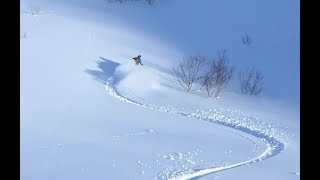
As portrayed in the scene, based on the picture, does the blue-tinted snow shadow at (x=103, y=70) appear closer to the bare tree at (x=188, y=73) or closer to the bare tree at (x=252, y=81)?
the bare tree at (x=188, y=73)

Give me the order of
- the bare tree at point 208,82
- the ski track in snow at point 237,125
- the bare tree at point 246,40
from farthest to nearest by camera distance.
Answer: the bare tree at point 246,40 < the bare tree at point 208,82 < the ski track in snow at point 237,125

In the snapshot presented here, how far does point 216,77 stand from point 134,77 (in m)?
0.68

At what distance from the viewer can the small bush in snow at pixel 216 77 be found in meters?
3.16

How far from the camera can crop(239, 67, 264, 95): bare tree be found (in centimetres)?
318

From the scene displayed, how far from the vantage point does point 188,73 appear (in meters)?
3.16

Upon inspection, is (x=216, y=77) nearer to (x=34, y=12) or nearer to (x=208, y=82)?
(x=208, y=82)

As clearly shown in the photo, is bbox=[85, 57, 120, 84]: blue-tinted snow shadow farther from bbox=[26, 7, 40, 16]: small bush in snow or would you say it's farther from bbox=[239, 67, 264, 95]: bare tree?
bbox=[239, 67, 264, 95]: bare tree

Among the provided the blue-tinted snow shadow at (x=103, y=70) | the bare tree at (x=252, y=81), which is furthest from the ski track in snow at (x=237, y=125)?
the bare tree at (x=252, y=81)

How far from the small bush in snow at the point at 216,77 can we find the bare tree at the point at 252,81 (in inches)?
4.2

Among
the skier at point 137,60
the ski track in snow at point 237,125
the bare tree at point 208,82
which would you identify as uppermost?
the skier at point 137,60

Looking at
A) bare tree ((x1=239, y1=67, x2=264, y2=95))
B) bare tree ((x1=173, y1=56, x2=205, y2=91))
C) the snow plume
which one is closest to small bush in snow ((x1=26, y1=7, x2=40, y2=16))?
the snow plume

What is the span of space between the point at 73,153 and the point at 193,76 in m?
1.16

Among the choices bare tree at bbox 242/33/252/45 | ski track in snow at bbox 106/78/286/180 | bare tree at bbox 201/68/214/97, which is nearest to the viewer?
ski track in snow at bbox 106/78/286/180

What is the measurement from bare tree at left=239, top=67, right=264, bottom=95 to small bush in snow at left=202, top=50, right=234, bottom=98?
107 mm
